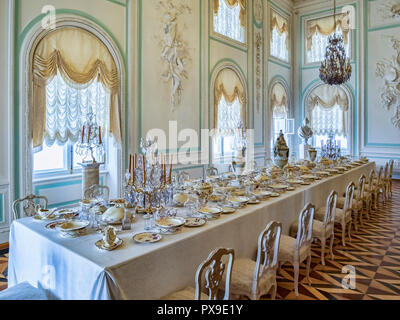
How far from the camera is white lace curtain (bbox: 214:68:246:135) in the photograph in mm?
7855

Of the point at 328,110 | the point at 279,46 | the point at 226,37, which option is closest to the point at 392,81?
the point at 328,110

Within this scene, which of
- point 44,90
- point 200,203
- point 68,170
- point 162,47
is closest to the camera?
point 200,203

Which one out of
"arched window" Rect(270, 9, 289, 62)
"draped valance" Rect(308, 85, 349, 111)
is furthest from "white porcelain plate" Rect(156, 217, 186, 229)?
"draped valance" Rect(308, 85, 349, 111)

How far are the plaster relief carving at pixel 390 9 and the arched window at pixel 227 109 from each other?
5.17m

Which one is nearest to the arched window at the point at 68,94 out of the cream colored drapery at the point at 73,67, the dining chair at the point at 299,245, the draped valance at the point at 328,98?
the cream colored drapery at the point at 73,67

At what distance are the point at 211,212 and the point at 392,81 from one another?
30.8 feet

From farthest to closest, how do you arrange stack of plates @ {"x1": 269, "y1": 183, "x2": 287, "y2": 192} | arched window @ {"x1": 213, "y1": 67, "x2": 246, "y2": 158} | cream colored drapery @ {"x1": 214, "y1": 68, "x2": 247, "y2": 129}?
arched window @ {"x1": 213, "y1": 67, "x2": 246, "y2": 158}
cream colored drapery @ {"x1": 214, "y1": 68, "x2": 247, "y2": 129}
stack of plates @ {"x1": 269, "y1": 183, "x2": 287, "y2": 192}

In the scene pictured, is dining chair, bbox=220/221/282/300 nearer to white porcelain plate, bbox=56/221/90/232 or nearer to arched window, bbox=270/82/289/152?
white porcelain plate, bbox=56/221/90/232

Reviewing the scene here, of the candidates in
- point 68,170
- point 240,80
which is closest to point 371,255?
point 68,170

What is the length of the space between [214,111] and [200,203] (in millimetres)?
5094

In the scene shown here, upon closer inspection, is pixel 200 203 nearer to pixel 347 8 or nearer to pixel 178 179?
pixel 178 179

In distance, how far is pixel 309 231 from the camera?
3109mm

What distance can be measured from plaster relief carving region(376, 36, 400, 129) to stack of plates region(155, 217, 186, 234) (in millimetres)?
9437

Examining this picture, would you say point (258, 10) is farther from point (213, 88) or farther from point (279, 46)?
point (213, 88)
